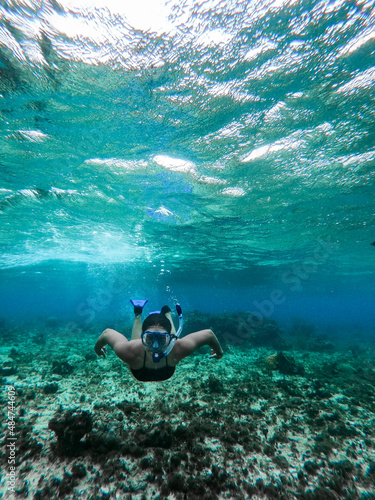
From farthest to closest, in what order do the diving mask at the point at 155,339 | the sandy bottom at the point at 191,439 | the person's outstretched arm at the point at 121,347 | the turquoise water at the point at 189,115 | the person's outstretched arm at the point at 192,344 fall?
the turquoise water at the point at 189,115
the person's outstretched arm at the point at 192,344
the person's outstretched arm at the point at 121,347
the sandy bottom at the point at 191,439
the diving mask at the point at 155,339

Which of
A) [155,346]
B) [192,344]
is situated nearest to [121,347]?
[155,346]

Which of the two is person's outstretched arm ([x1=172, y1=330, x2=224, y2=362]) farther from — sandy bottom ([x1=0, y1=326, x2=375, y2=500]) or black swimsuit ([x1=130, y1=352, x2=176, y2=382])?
sandy bottom ([x1=0, y1=326, x2=375, y2=500])

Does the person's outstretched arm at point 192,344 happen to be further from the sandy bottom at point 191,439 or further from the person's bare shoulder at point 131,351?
the sandy bottom at point 191,439

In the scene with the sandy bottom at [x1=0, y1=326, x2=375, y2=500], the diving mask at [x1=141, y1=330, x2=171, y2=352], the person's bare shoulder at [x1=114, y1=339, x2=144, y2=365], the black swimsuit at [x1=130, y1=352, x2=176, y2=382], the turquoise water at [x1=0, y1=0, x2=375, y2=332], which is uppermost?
the turquoise water at [x1=0, y1=0, x2=375, y2=332]

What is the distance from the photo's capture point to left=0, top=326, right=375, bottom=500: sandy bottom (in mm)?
4109

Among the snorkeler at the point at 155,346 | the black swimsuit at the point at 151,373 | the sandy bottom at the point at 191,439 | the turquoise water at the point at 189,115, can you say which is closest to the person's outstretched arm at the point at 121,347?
the snorkeler at the point at 155,346

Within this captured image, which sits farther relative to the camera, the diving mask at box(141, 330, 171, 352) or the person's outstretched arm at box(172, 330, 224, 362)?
the person's outstretched arm at box(172, 330, 224, 362)

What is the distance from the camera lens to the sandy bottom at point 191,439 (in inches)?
162

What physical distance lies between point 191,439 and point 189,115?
10.3 meters

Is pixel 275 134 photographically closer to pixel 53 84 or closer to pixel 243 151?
pixel 243 151

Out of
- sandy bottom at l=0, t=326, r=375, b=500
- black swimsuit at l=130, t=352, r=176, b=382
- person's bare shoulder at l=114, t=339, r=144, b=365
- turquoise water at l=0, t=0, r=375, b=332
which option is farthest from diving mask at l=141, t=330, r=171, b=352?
turquoise water at l=0, t=0, r=375, b=332

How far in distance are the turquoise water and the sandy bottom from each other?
32.2 ft

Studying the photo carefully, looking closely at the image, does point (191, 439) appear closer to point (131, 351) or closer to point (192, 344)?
point (192, 344)

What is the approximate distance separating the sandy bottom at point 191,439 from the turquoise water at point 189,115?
9823 millimetres
